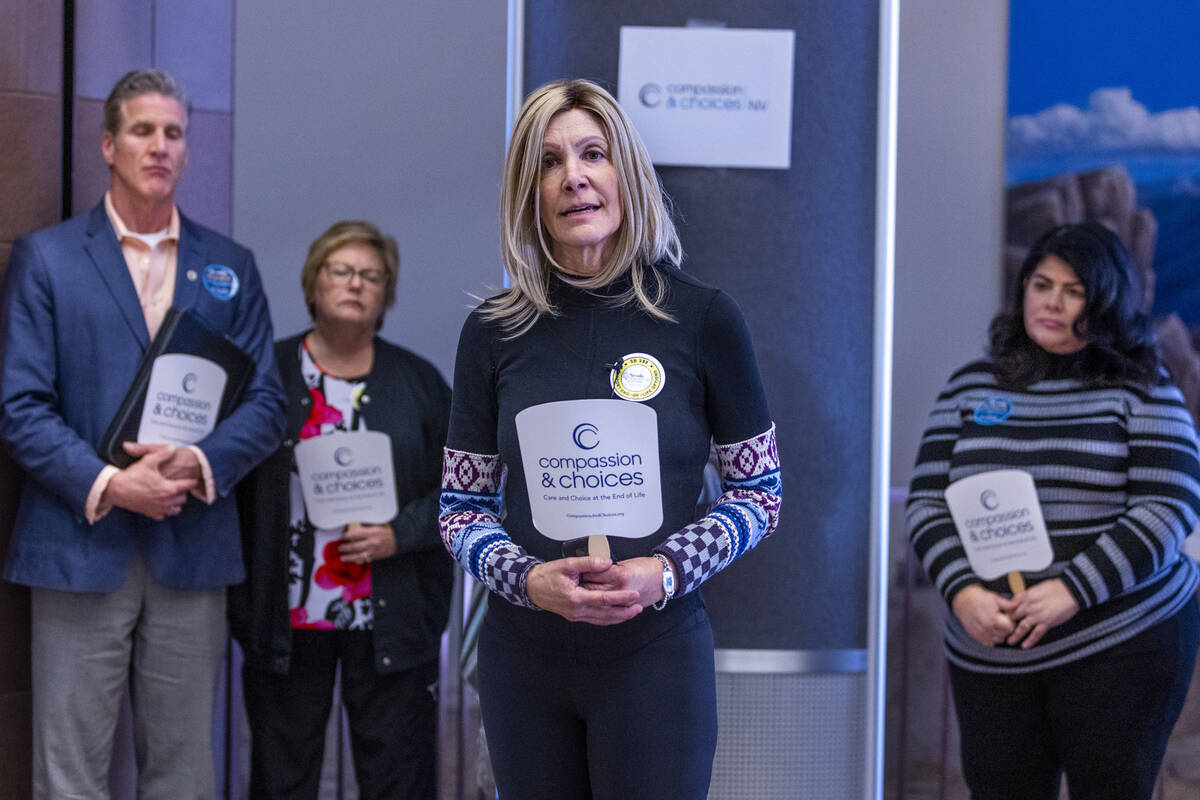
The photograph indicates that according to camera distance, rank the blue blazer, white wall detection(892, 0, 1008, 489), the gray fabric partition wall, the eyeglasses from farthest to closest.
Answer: white wall detection(892, 0, 1008, 489), the eyeglasses, the blue blazer, the gray fabric partition wall

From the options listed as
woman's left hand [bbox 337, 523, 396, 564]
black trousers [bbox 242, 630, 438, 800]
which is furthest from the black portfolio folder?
black trousers [bbox 242, 630, 438, 800]

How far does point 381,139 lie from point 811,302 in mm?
2336

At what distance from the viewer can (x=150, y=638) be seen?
258 centimetres

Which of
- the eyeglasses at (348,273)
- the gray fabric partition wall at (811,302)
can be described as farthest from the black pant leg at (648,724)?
the eyeglasses at (348,273)

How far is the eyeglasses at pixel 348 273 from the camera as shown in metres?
2.84

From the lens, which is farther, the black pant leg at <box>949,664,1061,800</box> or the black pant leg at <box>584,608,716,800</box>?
the black pant leg at <box>949,664,1061,800</box>

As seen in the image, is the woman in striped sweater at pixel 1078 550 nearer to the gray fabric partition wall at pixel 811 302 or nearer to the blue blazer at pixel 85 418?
the gray fabric partition wall at pixel 811 302

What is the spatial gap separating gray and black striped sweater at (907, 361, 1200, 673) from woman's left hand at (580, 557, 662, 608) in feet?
3.66

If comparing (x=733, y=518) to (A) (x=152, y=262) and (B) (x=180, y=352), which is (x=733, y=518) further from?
(A) (x=152, y=262)

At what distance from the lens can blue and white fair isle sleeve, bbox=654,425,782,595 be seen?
1.55m

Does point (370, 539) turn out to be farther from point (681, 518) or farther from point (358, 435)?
point (681, 518)

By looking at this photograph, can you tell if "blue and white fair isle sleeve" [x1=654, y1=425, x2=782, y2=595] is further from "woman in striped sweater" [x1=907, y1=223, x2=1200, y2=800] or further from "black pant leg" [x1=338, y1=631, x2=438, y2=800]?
"black pant leg" [x1=338, y1=631, x2=438, y2=800]

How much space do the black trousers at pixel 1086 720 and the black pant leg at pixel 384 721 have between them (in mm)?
1295

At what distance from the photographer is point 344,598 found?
2699 millimetres
